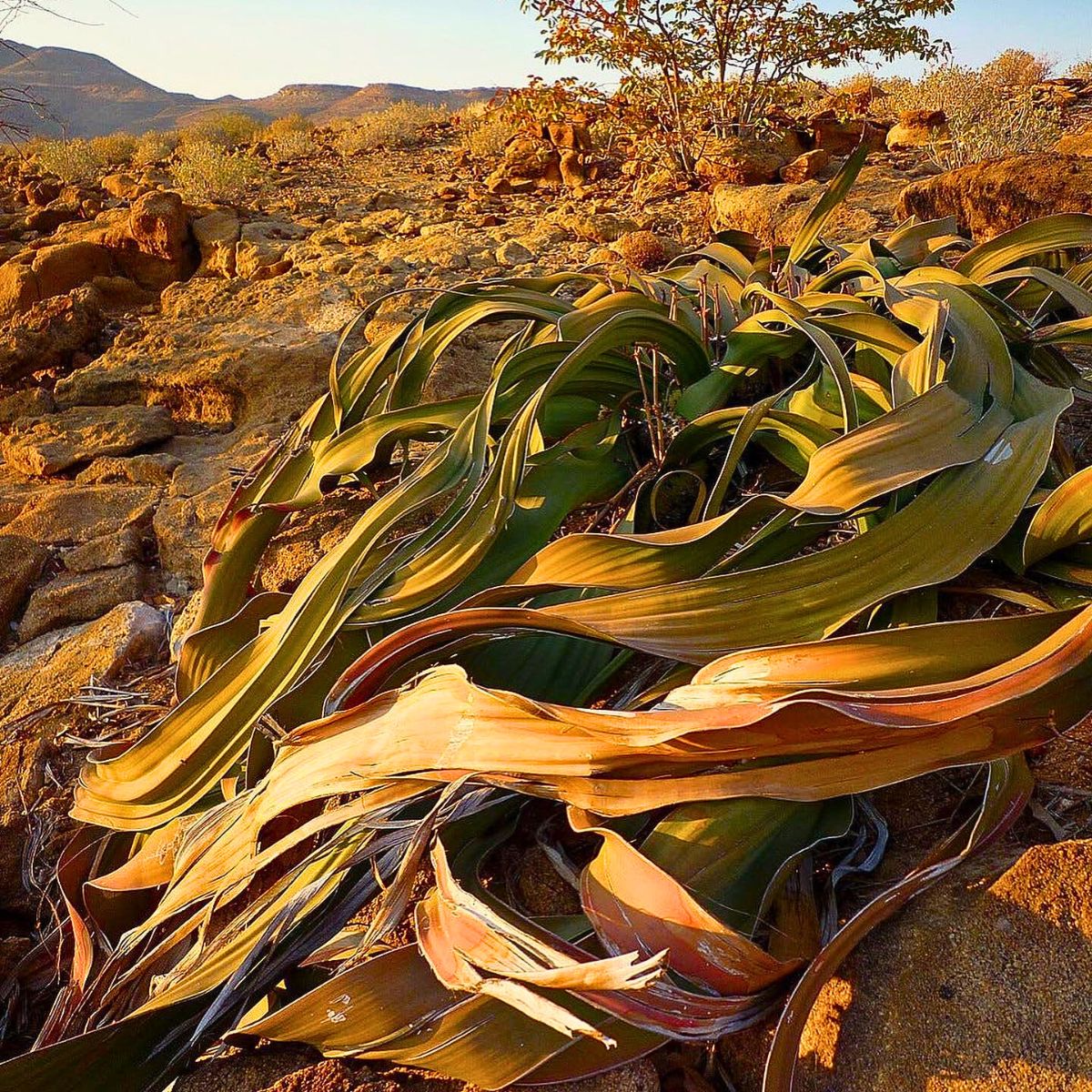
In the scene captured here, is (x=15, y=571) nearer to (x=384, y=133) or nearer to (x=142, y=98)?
(x=384, y=133)

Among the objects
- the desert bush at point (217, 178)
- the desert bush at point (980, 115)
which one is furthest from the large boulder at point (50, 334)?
the desert bush at point (980, 115)

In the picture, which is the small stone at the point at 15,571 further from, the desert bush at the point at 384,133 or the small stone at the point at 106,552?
the desert bush at the point at 384,133

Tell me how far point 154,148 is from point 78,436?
31.3 feet

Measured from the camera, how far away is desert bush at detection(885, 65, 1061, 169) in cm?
448

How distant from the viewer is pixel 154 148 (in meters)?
10.3

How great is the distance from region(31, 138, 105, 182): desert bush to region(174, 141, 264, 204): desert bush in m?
2.05

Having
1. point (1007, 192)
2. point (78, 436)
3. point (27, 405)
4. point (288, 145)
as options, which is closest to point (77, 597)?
point (78, 436)

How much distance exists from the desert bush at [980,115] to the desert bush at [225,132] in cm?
782

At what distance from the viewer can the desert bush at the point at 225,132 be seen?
1105 cm

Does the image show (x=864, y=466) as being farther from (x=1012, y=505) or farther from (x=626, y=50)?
(x=626, y=50)

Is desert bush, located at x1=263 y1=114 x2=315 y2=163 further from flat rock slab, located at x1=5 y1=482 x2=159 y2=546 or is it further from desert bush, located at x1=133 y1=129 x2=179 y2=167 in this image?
flat rock slab, located at x1=5 y1=482 x2=159 y2=546

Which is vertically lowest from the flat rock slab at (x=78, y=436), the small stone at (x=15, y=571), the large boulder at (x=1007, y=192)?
the small stone at (x=15, y=571)

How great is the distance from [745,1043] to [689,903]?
0.18 m

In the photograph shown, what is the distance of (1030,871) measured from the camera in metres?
0.77
